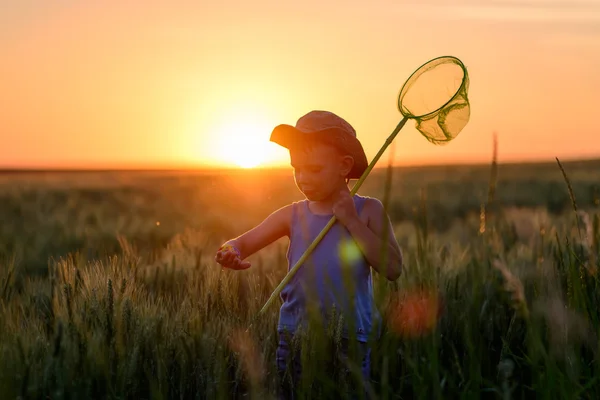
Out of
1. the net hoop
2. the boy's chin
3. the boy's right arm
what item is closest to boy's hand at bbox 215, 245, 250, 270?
the boy's right arm

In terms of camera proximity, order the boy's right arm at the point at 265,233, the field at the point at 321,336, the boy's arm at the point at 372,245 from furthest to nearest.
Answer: the boy's right arm at the point at 265,233 → the boy's arm at the point at 372,245 → the field at the point at 321,336

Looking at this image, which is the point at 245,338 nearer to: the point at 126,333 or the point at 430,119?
the point at 126,333

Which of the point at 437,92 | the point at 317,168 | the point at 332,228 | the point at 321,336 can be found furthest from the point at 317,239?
the point at 321,336

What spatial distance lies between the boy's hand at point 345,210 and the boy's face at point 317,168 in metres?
0.10

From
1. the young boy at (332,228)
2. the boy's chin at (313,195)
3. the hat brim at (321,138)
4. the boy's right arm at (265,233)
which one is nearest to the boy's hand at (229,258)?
the young boy at (332,228)

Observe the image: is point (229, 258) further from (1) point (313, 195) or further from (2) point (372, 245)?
(2) point (372, 245)

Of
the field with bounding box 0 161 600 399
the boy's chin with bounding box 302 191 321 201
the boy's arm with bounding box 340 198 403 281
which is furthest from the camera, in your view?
the boy's chin with bounding box 302 191 321 201

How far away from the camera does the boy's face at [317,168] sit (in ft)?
8.36

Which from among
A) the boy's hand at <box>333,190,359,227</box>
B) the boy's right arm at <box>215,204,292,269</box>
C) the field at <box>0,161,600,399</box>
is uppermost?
the boy's hand at <box>333,190,359,227</box>

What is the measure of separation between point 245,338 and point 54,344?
76 cm

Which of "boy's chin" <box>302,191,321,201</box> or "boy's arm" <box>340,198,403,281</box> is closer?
"boy's arm" <box>340,198,403,281</box>

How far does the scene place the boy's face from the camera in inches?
100

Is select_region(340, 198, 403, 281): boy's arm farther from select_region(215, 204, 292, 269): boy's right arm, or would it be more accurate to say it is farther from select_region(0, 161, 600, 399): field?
select_region(215, 204, 292, 269): boy's right arm

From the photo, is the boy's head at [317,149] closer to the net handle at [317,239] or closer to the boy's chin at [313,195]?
the boy's chin at [313,195]
